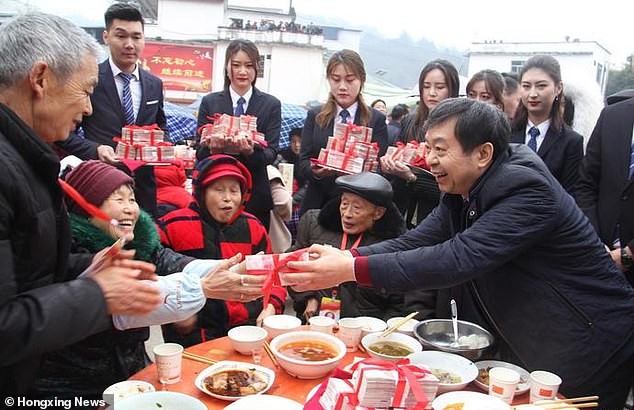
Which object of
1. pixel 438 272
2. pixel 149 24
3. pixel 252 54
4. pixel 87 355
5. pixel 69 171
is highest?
pixel 149 24

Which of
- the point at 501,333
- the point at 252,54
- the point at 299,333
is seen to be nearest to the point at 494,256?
the point at 501,333

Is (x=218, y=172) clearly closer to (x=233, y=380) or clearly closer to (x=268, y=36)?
(x=233, y=380)

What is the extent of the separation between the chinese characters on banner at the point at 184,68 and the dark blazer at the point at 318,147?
2307cm

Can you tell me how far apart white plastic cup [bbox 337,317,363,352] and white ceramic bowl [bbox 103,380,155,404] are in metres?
0.91

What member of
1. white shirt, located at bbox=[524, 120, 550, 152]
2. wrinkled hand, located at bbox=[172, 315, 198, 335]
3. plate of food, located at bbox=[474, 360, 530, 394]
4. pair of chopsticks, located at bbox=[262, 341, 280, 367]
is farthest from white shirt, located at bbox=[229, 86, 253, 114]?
plate of food, located at bbox=[474, 360, 530, 394]

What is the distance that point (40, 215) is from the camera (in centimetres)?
167

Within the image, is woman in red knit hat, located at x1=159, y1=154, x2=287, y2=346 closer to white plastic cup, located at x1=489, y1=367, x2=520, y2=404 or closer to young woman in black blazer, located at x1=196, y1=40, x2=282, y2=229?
A: young woman in black blazer, located at x1=196, y1=40, x2=282, y2=229

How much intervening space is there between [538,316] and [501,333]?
0.23 meters

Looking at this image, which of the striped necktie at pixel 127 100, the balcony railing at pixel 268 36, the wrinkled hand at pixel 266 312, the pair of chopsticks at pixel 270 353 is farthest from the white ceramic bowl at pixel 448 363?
the balcony railing at pixel 268 36

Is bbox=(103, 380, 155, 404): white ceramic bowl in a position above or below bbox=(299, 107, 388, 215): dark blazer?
below

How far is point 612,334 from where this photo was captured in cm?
237

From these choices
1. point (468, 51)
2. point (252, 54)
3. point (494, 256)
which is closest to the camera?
point (494, 256)

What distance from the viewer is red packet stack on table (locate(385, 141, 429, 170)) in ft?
13.5

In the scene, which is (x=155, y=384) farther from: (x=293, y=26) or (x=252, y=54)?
(x=293, y=26)
